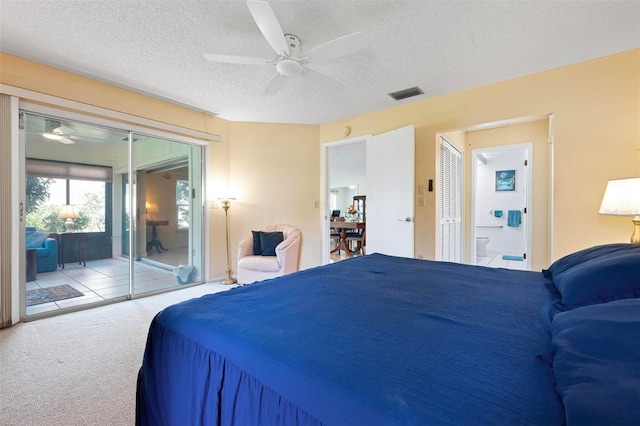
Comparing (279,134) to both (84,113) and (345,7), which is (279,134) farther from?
(345,7)

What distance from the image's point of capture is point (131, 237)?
3.53 meters

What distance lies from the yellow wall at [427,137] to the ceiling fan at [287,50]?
173 centimetres

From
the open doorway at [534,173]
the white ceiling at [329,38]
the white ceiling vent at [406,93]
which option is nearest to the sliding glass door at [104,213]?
the white ceiling at [329,38]

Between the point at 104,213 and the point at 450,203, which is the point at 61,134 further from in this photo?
the point at 450,203

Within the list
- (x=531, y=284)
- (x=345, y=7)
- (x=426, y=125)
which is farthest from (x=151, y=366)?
(x=426, y=125)

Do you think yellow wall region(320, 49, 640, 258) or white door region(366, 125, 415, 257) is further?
white door region(366, 125, 415, 257)

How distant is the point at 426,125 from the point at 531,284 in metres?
2.62

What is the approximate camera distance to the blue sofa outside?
290 centimetres

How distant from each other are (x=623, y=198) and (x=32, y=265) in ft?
17.7

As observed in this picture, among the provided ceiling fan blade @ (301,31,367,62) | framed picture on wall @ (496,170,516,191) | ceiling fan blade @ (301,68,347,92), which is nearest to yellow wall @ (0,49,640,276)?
ceiling fan blade @ (301,68,347,92)

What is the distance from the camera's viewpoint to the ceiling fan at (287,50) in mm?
1680

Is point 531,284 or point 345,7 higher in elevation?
point 345,7

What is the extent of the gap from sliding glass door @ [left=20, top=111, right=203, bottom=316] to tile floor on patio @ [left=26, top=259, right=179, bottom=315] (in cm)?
1

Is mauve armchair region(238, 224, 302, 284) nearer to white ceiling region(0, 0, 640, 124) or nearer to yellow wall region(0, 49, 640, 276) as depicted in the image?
yellow wall region(0, 49, 640, 276)
